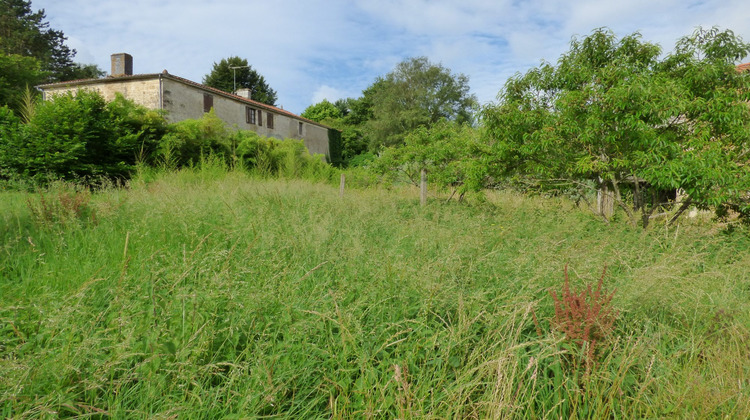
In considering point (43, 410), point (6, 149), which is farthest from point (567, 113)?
point (6, 149)

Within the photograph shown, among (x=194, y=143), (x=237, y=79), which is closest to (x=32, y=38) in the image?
(x=237, y=79)

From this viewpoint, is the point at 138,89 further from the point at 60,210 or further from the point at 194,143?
the point at 60,210

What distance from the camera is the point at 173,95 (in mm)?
19703

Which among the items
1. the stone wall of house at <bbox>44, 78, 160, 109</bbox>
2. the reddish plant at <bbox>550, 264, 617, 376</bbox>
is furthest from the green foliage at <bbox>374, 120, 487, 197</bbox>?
the stone wall of house at <bbox>44, 78, 160, 109</bbox>

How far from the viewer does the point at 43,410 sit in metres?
1.49

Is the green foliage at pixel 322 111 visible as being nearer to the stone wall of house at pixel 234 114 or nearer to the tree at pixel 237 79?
the tree at pixel 237 79

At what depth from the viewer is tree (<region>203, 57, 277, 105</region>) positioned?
3816 cm

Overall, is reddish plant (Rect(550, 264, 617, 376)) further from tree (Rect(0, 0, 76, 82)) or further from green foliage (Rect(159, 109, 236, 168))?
tree (Rect(0, 0, 76, 82))

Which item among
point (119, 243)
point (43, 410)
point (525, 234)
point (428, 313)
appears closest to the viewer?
point (43, 410)

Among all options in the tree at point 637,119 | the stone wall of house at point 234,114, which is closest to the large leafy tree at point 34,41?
the stone wall of house at point 234,114

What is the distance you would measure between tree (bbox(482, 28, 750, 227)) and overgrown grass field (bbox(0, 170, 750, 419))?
74.5 inches

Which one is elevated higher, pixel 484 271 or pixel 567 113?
pixel 567 113

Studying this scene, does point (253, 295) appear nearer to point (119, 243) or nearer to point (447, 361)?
point (447, 361)

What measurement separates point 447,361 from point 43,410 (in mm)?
1671
